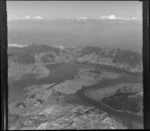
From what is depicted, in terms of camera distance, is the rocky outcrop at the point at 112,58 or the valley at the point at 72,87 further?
the rocky outcrop at the point at 112,58

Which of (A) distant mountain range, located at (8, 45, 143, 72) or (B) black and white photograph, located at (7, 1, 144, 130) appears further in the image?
(A) distant mountain range, located at (8, 45, 143, 72)

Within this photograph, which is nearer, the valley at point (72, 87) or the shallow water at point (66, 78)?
the valley at point (72, 87)

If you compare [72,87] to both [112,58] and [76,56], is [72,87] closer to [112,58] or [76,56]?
[76,56]

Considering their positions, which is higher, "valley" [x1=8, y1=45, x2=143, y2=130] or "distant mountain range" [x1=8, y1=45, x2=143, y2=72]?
"distant mountain range" [x1=8, y1=45, x2=143, y2=72]

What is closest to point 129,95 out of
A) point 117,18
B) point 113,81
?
point 113,81

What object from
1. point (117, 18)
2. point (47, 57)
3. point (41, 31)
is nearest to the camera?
point (117, 18)

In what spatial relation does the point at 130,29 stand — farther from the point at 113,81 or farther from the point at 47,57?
the point at 47,57

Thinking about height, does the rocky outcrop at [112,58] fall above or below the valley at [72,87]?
above
